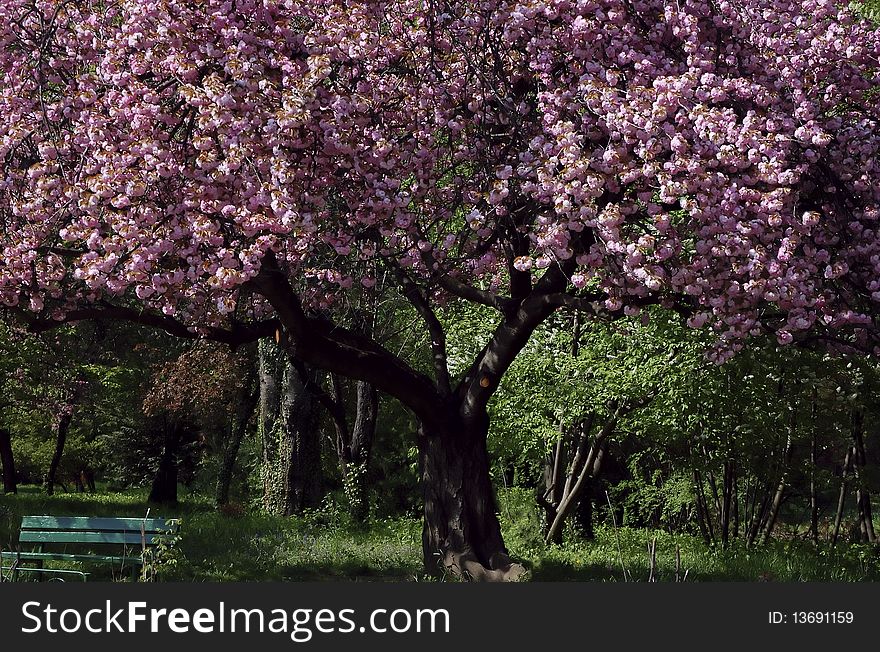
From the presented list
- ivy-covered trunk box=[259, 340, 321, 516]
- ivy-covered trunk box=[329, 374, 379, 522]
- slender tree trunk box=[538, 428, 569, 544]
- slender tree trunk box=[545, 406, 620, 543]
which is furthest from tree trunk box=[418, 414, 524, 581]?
ivy-covered trunk box=[329, 374, 379, 522]

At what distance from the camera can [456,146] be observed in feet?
33.6

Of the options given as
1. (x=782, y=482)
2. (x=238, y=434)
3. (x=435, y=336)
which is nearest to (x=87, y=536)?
(x=435, y=336)

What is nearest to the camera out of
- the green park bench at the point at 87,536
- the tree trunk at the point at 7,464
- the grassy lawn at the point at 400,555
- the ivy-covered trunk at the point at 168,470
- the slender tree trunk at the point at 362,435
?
the green park bench at the point at 87,536

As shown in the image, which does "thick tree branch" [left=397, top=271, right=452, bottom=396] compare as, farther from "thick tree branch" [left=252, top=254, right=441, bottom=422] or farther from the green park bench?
the green park bench

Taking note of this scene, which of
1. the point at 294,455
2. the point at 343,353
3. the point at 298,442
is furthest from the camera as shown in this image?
the point at 294,455

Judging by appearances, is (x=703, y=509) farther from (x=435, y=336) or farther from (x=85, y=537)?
(x=85, y=537)

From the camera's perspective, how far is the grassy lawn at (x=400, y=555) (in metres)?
11.8

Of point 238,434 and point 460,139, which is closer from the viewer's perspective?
point 460,139

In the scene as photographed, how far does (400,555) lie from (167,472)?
18.2m

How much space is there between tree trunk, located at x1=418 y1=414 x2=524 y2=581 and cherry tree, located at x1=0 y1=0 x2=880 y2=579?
0.67m

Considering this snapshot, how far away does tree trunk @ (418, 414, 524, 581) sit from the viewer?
11.0 meters

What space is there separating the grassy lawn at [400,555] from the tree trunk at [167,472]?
9.03 m

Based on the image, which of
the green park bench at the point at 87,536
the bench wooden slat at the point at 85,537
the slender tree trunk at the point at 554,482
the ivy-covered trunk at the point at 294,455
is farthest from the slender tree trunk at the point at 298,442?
the bench wooden slat at the point at 85,537

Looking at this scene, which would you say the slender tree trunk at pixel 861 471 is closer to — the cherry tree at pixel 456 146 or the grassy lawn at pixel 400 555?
the grassy lawn at pixel 400 555
